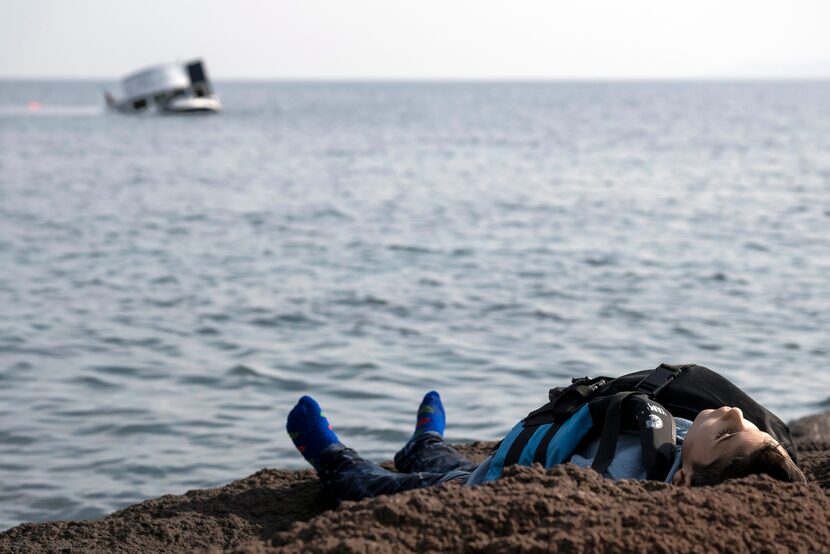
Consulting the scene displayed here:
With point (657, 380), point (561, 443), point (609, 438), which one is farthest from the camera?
point (657, 380)

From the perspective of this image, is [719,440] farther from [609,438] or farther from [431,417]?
[431,417]

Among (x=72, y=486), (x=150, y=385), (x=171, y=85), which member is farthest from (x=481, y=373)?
(x=171, y=85)

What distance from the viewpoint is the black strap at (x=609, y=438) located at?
130 inches

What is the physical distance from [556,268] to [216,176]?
16.0 metres

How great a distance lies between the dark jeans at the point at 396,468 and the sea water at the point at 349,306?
156 centimetres

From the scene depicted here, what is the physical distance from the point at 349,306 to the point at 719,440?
744 centimetres

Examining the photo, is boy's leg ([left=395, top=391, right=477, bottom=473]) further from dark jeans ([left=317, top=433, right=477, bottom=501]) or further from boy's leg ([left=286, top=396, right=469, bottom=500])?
boy's leg ([left=286, top=396, right=469, bottom=500])

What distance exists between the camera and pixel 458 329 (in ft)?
30.5

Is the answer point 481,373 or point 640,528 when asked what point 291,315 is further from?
point 640,528

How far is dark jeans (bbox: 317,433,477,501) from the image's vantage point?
3.91 m

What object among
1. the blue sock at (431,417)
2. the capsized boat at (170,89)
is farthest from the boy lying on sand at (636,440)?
the capsized boat at (170,89)

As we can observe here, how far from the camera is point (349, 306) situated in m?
10.4

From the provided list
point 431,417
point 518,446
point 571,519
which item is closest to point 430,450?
point 431,417

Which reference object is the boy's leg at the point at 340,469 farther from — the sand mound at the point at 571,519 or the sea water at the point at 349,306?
the sea water at the point at 349,306
